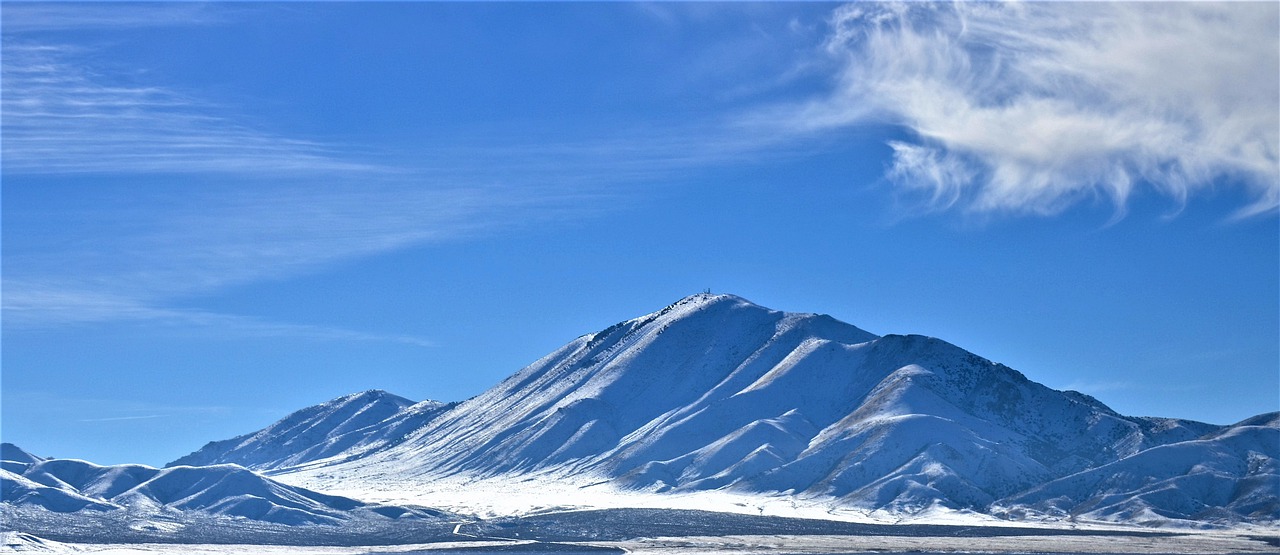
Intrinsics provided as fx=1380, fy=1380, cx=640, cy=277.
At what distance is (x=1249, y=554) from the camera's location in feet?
651

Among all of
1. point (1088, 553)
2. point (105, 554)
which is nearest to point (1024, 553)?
point (1088, 553)

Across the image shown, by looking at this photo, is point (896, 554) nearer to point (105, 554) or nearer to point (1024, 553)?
point (1024, 553)

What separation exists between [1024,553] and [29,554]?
14267 cm

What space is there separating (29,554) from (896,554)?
124177mm

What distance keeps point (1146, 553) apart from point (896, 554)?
36118 mm

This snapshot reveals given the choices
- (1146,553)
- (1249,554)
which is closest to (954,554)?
(1146,553)

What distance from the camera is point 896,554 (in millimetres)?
199875

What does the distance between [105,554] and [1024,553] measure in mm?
133019

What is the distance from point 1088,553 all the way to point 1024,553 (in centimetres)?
931

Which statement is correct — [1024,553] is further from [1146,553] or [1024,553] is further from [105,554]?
[105,554]

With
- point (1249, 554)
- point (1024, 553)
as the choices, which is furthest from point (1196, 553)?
point (1024, 553)

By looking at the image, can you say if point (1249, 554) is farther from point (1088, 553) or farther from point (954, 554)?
point (954, 554)

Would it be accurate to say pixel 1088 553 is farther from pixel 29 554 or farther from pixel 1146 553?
pixel 29 554

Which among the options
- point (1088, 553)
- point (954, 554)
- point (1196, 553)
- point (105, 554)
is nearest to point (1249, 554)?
point (1196, 553)
